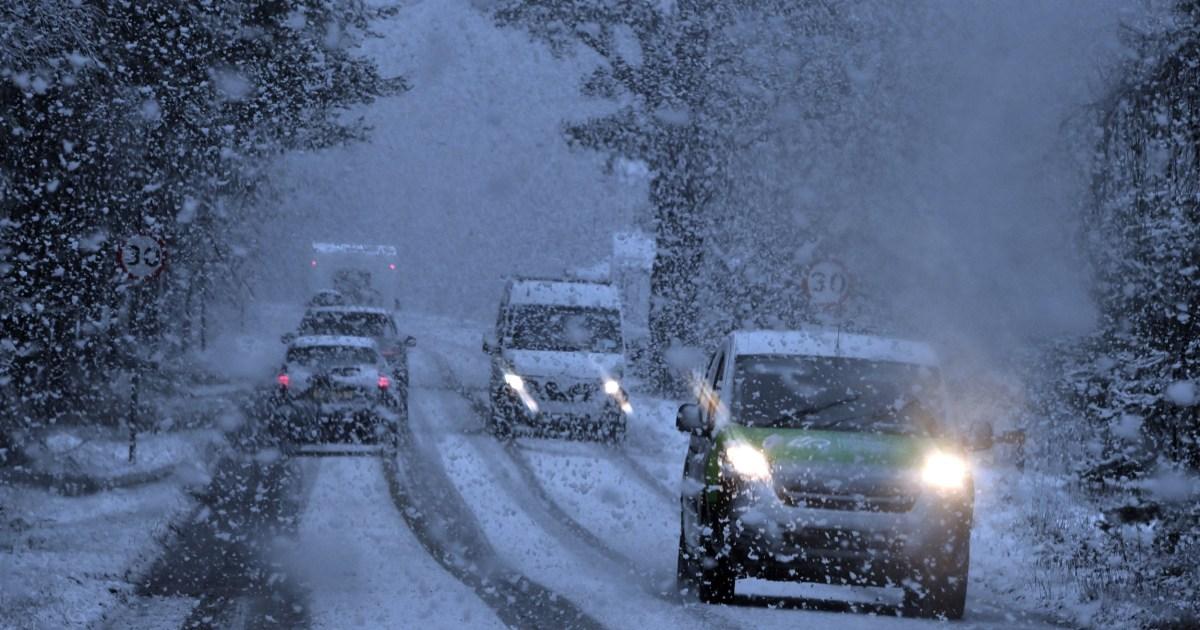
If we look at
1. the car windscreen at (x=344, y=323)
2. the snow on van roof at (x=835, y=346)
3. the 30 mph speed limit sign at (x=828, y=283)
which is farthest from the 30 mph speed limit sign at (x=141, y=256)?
the snow on van roof at (x=835, y=346)

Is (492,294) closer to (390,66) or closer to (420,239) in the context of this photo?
(420,239)

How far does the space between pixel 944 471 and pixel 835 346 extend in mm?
1381

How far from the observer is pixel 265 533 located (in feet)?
42.0

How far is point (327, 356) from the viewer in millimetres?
22328

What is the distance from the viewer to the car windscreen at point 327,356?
22266 millimetres

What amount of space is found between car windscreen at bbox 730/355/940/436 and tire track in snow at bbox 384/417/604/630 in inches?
70.3

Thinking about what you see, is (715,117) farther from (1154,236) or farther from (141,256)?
(1154,236)

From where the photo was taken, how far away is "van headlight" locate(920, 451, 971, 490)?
9.42 m

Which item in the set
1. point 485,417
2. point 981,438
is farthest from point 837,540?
point 485,417

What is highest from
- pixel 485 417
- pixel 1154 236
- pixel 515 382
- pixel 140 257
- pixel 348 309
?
pixel 1154 236

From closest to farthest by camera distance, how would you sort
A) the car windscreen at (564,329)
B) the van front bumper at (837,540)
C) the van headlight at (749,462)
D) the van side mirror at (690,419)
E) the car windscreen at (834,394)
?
the van front bumper at (837,540) < the van headlight at (749,462) < the car windscreen at (834,394) < the van side mirror at (690,419) < the car windscreen at (564,329)

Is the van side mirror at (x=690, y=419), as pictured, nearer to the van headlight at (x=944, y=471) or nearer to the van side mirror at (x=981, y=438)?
the van headlight at (x=944, y=471)

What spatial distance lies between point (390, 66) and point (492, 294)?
53827mm

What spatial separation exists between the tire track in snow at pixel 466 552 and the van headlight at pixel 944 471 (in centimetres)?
226
